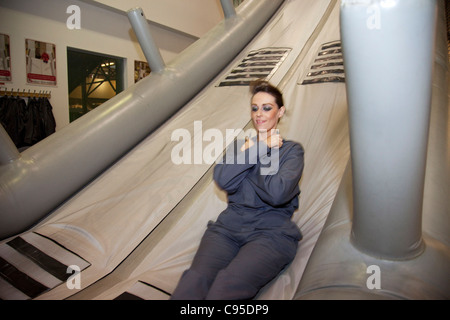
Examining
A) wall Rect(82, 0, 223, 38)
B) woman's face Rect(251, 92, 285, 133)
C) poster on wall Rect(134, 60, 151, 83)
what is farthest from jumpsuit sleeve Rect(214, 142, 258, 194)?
poster on wall Rect(134, 60, 151, 83)

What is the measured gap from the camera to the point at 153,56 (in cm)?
211

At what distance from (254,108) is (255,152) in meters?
0.18

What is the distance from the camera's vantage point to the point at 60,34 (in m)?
2.81

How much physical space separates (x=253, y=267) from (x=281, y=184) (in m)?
0.25

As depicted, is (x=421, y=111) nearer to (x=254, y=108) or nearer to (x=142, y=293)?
(x=254, y=108)

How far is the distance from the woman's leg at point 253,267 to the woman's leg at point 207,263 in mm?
35

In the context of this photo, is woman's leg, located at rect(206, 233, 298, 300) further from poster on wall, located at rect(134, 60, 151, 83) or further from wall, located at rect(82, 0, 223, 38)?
poster on wall, located at rect(134, 60, 151, 83)

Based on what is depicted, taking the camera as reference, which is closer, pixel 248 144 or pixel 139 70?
pixel 248 144

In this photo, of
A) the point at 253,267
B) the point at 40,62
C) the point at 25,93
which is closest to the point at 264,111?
the point at 253,267

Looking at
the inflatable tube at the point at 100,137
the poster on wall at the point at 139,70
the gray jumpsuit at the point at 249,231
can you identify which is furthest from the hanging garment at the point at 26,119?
the gray jumpsuit at the point at 249,231

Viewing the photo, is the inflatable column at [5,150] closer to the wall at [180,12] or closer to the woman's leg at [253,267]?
the woman's leg at [253,267]

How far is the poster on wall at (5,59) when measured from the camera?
237cm

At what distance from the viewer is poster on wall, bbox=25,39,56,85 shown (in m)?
2.56

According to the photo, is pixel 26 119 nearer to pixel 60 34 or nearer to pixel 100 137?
pixel 60 34
